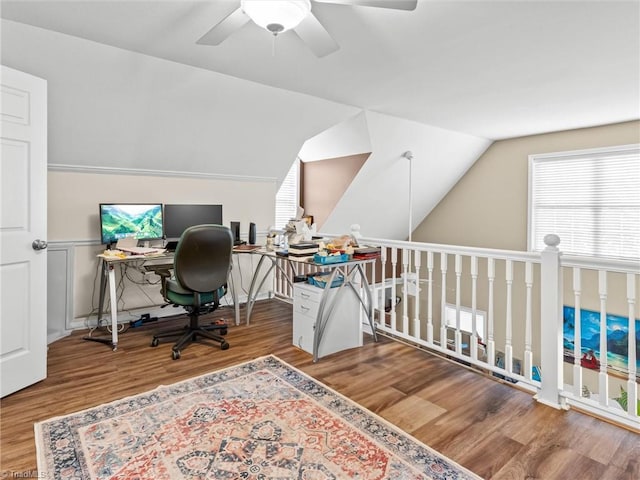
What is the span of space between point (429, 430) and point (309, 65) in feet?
9.06

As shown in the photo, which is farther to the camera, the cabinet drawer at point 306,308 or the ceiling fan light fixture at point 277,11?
the cabinet drawer at point 306,308

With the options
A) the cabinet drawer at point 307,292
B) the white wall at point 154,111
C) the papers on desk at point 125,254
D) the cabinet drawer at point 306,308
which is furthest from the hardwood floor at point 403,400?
the white wall at point 154,111

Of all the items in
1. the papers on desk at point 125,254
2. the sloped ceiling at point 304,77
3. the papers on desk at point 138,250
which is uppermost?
the sloped ceiling at point 304,77

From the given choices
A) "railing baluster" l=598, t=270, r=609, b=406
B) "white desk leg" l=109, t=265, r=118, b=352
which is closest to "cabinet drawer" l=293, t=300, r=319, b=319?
"white desk leg" l=109, t=265, r=118, b=352

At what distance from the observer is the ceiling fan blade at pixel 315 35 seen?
6.45 feet

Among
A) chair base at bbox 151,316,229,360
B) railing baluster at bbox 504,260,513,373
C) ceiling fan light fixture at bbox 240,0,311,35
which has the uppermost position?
ceiling fan light fixture at bbox 240,0,311,35

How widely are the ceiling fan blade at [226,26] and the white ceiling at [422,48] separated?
0.24m

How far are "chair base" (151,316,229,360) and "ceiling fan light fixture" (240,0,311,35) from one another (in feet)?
7.81

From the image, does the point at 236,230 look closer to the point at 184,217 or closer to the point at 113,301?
the point at 184,217

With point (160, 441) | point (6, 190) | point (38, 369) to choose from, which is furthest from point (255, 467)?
point (6, 190)

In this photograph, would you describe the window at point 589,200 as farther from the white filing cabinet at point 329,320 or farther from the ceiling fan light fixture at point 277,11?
the ceiling fan light fixture at point 277,11

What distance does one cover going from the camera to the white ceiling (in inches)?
87.8

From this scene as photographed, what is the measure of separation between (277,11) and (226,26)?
380 mm

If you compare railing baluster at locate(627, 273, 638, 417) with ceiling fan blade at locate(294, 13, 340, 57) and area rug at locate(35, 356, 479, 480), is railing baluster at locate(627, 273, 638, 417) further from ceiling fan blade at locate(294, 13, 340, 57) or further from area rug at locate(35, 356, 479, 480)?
ceiling fan blade at locate(294, 13, 340, 57)
